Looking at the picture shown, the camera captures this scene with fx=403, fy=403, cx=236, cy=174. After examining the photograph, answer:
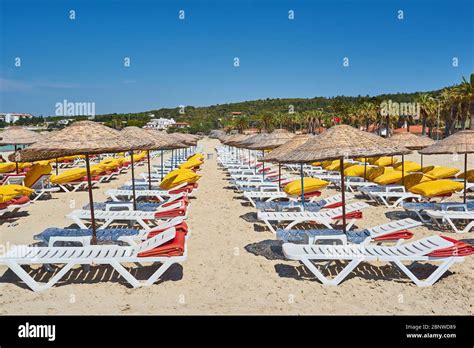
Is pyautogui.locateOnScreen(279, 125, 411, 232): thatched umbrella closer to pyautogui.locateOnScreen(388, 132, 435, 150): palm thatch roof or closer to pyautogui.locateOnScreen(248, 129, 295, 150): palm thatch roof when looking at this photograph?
pyautogui.locateOnScreen(248, 129, 295, 150): palm thatch roof

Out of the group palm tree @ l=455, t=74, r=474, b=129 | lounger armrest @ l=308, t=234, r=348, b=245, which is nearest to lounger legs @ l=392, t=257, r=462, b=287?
lounger armrest @ l=308, t=234, r=348, b=245

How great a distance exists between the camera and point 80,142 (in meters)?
4.96

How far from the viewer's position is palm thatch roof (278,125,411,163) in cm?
504

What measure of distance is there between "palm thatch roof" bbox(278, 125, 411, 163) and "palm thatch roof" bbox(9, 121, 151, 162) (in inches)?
94.7

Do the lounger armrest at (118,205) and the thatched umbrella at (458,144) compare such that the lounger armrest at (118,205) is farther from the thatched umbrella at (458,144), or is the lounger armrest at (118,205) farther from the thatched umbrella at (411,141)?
the thatched umbrella at (411,141)

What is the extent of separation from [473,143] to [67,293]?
22.7ft

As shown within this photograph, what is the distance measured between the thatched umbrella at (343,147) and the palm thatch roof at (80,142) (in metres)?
2.41

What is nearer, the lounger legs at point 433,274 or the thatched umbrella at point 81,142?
the lounger legs at point 433,274

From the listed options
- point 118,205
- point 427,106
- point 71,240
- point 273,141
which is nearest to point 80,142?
point 71,240

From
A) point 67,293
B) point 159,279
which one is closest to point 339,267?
point 159,279

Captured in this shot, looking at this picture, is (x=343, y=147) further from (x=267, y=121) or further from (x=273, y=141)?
(x=267, y=121)

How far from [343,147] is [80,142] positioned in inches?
129

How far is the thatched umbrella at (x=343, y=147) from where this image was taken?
5035 mm

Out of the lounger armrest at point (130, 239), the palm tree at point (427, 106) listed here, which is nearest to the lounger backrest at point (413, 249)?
the lounger armrest at point (130, 239)
